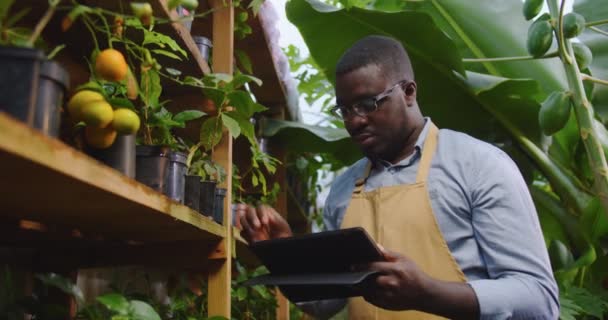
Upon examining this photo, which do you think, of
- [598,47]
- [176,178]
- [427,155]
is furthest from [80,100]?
[598,47]

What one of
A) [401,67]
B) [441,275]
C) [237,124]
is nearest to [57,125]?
[237,124]

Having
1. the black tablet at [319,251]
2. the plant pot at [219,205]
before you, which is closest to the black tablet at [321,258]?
the black tablet at [319,251]

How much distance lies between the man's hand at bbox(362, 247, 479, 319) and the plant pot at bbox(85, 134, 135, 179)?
1.54ft

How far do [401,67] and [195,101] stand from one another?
55 centimetres

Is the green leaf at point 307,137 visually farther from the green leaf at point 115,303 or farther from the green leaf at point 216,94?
the green leaf at point 115,303

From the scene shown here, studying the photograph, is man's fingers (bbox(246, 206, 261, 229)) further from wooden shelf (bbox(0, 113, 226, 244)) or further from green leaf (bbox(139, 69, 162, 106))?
green leaf (bbox(139, 69, 162, 106))

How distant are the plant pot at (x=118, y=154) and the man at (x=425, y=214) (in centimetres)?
47

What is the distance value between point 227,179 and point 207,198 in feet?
0.56

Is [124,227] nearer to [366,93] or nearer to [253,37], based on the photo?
[366,93]

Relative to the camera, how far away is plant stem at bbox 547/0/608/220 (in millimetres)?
1842

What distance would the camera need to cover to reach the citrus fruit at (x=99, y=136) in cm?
94

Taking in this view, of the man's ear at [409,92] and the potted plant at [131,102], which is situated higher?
the man's ear at [409,92]

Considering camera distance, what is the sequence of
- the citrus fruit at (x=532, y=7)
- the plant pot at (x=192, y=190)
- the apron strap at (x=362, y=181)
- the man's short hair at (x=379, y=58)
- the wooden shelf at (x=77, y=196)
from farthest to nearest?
the citrus fruit at (x=532, y=7)
the apron strap at (x=362, y=181)
the man's short hair at (x=379, y=58)
the plant pot at (x=192, y=190)
the wooden shelf at (x=77, y=196)

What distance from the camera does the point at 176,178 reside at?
4.19 feet
